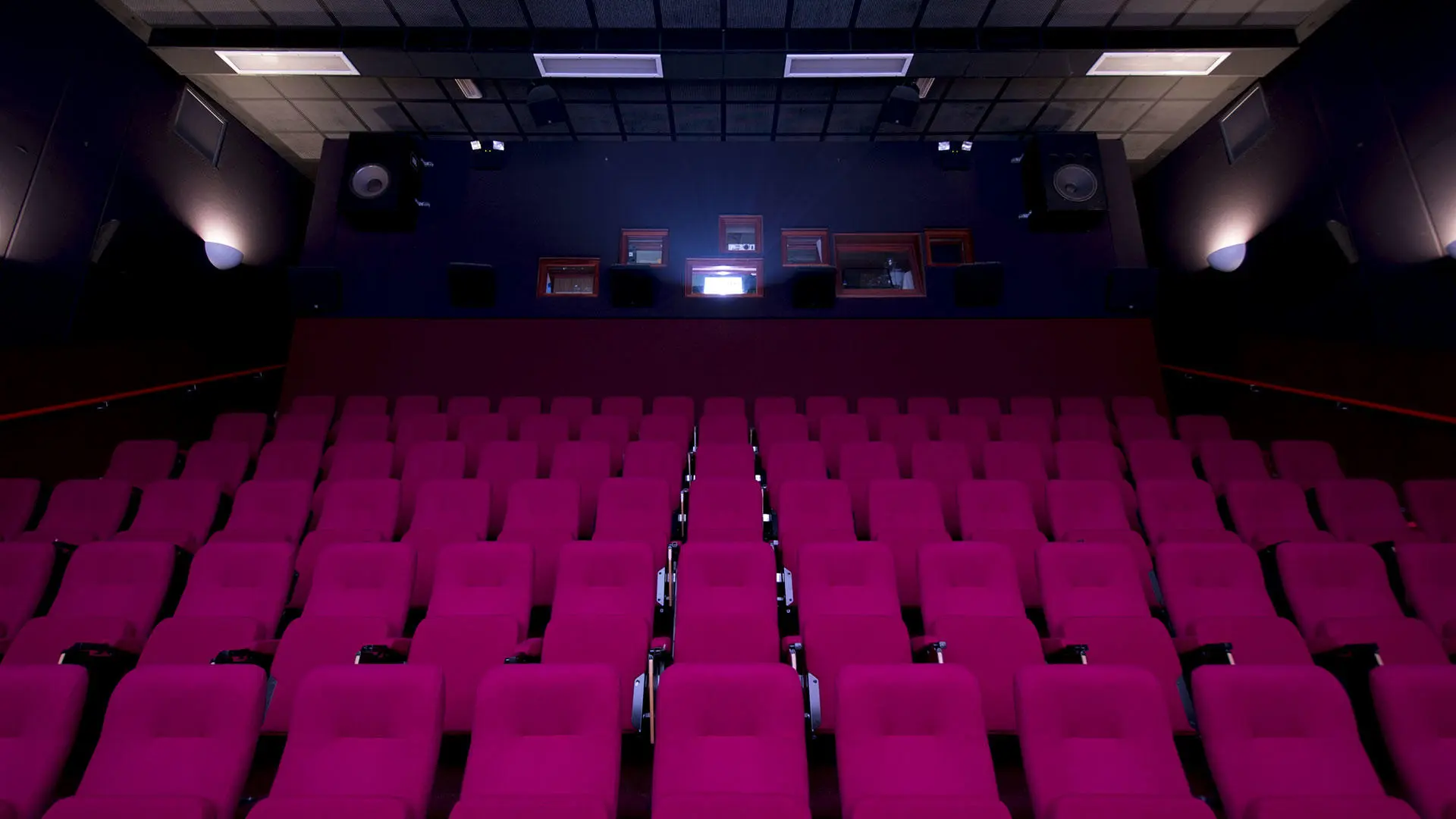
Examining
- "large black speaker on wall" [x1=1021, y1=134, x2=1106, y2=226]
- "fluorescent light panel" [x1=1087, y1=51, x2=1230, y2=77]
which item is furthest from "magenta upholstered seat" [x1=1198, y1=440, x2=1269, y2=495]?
"fluorescent light panel" [x1=1087, y1=51, x2=1230, y2=77]

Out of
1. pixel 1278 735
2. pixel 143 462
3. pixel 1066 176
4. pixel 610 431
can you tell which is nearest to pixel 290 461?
pixel 143 462

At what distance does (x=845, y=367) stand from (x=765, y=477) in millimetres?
1719

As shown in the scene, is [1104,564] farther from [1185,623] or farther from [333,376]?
[333,376]

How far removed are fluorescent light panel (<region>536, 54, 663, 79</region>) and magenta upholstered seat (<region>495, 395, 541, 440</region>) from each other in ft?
7.08

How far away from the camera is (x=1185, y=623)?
2137 mm

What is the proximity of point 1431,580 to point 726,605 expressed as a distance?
233 cm

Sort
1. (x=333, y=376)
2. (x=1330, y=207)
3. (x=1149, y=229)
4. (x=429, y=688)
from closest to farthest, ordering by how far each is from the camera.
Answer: (x=429, y=688)
(x=1330, y=207)
(x=333, y=376)
(x=1149, y=229)

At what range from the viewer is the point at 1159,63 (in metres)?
4.45

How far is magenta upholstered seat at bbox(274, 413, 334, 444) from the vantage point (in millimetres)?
3797

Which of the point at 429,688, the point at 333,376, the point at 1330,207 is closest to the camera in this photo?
the point at 429,688

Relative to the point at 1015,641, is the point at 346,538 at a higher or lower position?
higher

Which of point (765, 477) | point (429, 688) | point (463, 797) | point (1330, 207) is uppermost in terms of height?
point (1330, 207)

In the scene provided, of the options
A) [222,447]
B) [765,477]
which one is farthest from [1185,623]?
[222,447]

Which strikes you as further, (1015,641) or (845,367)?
(845,367)
